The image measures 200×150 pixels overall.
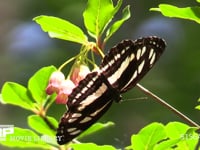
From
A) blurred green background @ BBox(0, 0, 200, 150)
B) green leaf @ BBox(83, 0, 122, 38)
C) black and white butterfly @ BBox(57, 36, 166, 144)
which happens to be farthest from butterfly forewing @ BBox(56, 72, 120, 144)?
blurred green background @ BBox(0, 0, 200, 150)

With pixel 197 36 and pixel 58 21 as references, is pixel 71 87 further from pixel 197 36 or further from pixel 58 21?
pixel 197 36

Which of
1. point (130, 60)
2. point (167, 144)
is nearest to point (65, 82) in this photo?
point (130, 60)

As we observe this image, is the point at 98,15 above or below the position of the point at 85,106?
above

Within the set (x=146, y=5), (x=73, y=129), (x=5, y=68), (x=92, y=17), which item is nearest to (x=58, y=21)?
(x=92, y=17)

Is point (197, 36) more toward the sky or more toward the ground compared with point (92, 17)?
more toward the ground

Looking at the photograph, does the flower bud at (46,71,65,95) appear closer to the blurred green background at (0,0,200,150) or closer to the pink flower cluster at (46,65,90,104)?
the pink flower cluster at (46,65,90,104)

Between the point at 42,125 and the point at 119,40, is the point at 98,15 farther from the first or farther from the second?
the point at 119,40

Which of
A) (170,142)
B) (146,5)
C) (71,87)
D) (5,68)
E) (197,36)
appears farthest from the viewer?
(5,68)
